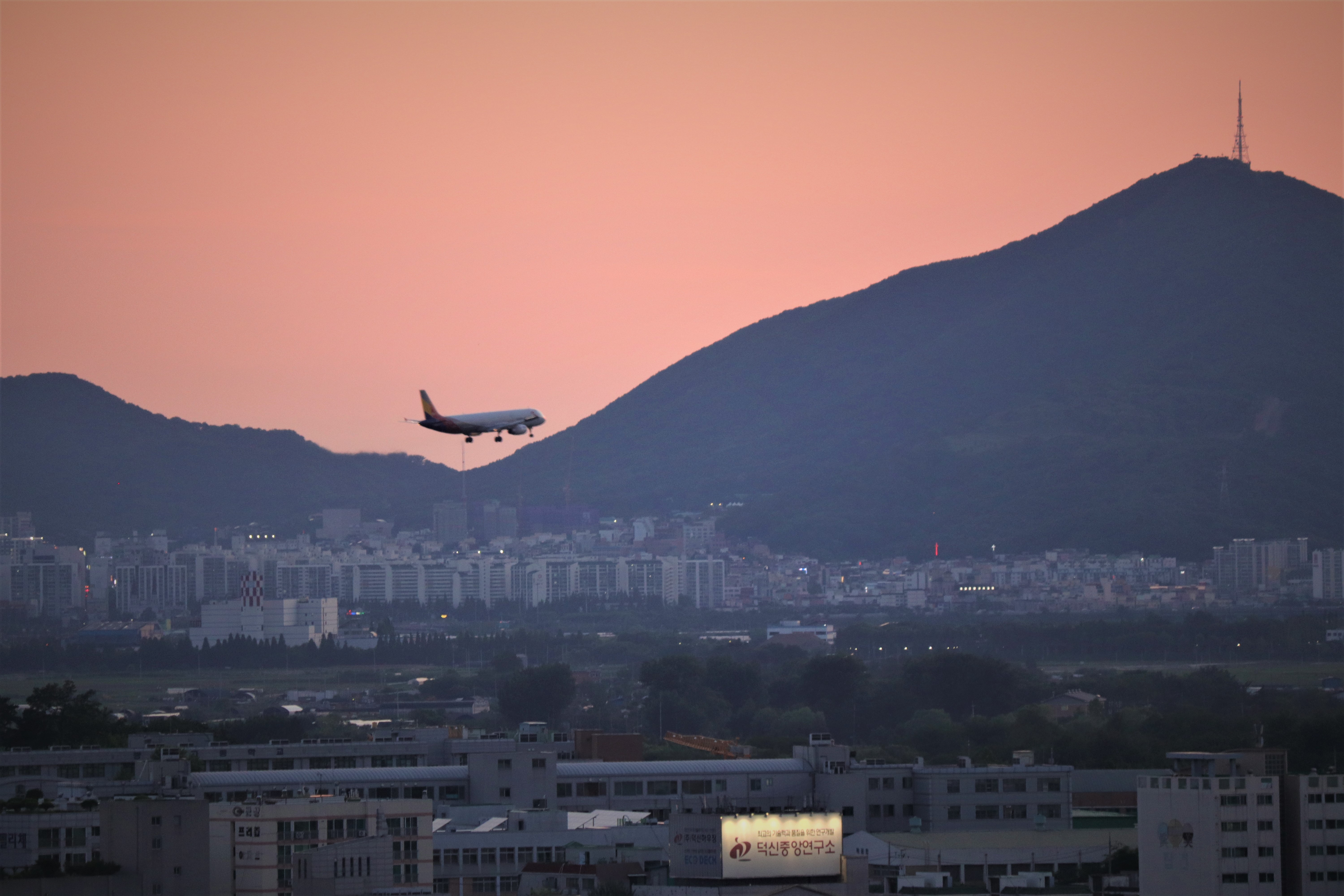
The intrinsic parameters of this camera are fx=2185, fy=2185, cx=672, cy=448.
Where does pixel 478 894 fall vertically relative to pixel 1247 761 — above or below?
below

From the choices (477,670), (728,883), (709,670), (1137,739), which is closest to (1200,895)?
(728,883)

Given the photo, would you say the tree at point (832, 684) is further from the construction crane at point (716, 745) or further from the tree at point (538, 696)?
the construction crane at point (716, 745)

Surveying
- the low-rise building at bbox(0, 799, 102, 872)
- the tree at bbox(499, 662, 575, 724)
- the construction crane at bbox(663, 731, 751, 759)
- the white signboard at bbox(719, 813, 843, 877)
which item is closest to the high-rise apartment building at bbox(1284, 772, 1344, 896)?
the white signboard at bbox(719, 813, 843, 877)

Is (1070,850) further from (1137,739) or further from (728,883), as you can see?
(1137,739)

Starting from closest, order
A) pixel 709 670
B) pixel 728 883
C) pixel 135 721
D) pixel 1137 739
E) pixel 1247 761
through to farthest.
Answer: pixel 728 883, pixel 1247 761, pixel 1137 739, pixel 135 721, pixel 709 670

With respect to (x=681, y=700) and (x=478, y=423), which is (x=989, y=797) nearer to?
(x=478, y=423)

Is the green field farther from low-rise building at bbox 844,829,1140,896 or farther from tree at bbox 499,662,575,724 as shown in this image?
low-rise building at bbox 844,829,1140,896

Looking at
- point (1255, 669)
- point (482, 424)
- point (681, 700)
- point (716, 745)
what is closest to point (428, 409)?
point (482, 424)
